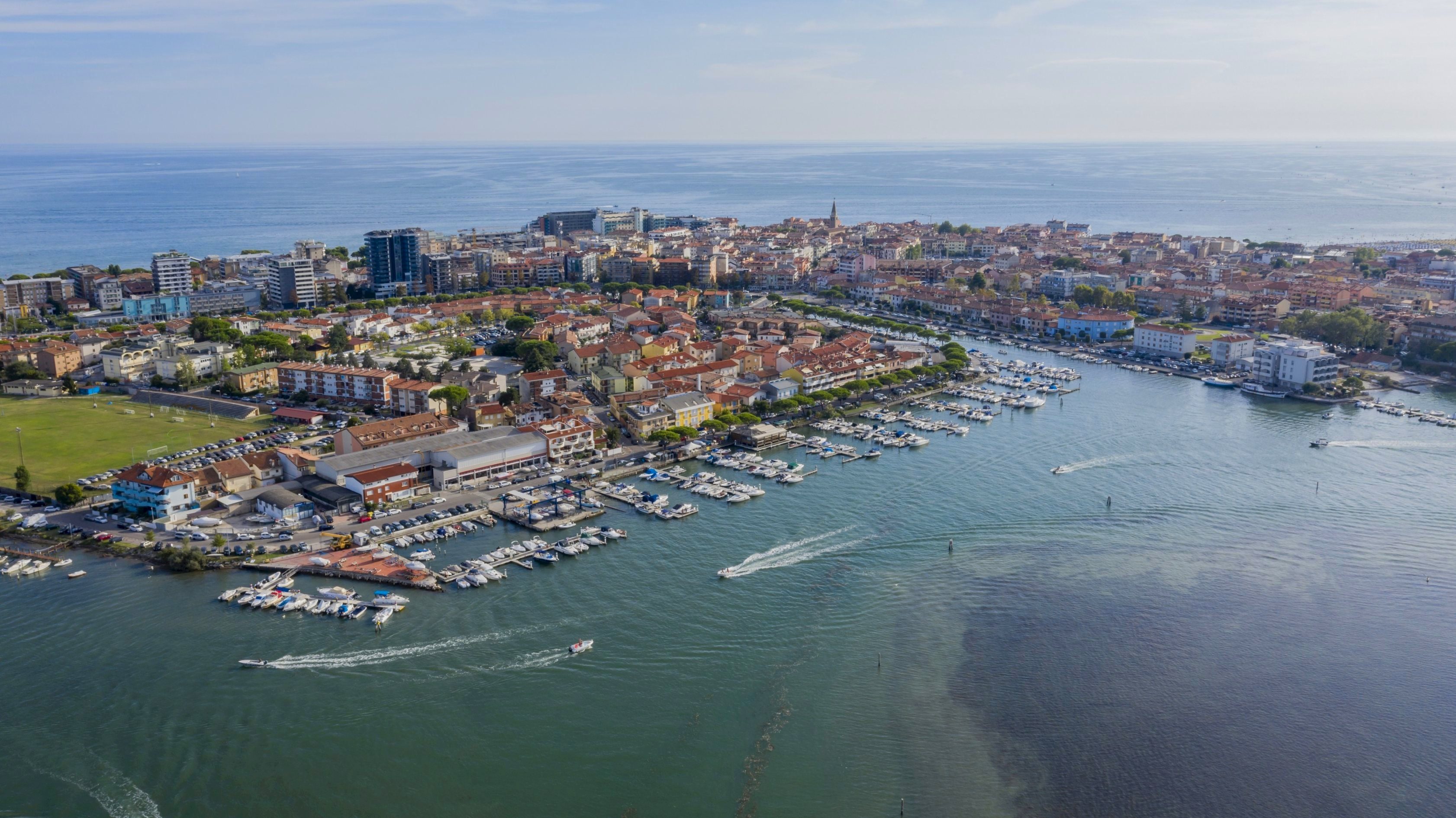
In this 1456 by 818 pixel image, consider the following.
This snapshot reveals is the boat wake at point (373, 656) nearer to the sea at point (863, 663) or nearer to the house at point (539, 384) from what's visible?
the sea at point (863, 663)

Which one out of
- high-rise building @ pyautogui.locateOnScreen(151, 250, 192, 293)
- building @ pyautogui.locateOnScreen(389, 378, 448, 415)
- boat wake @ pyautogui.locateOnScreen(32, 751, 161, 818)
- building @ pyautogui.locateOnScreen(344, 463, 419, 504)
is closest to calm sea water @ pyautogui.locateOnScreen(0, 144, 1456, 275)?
high-rise building @ pyautogui.locateOnScreen(151, 250, 192, 293)

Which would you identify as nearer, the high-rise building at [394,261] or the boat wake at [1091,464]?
the boat wake at [1091,464]

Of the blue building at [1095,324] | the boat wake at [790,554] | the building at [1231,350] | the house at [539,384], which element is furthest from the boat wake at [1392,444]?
the house at [539,384]

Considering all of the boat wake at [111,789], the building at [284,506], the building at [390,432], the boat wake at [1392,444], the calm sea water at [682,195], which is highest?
the calm sea water at [682,195]

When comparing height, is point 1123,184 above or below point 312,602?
above

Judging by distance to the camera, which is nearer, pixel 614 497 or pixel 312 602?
pixel 312 602

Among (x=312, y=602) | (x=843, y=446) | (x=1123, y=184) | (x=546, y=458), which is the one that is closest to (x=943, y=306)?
(x=843, y=446)

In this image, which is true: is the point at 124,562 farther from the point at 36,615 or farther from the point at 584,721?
the point at 584,721
